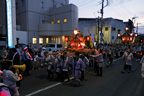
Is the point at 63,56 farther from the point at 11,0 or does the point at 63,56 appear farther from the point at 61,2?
the point at 61,2

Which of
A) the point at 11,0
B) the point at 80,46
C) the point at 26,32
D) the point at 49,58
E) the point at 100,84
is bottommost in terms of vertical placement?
the point at 100,84

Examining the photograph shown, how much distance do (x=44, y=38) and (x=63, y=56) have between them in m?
18.7

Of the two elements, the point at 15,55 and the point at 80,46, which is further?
the point at 80,46

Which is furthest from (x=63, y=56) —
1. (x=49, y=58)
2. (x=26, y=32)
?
(x=26, y=32)

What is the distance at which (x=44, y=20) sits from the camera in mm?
24062

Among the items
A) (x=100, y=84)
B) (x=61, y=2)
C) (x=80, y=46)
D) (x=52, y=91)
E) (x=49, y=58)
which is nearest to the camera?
(x=52, y=91)

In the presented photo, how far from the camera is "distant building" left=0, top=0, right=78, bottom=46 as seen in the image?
21.5 meters

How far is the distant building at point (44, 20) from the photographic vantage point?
21.5 metres

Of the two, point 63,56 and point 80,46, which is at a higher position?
point 80,46

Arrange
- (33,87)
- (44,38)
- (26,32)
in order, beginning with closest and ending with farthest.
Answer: (33,87), (26,32), (44,38)

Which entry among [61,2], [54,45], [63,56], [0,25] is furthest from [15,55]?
[61,2]

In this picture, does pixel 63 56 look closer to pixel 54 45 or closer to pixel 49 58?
pixel 49 58

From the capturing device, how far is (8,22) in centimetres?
1224

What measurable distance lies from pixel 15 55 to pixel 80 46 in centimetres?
425
